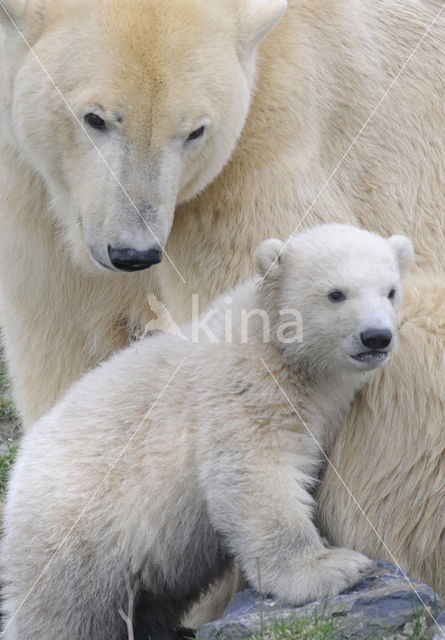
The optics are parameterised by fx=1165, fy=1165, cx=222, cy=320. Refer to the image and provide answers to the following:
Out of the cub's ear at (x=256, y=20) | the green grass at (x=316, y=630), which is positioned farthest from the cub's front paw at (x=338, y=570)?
the cub's ear at (x=256, y=20)

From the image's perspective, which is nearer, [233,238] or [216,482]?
[216,482]

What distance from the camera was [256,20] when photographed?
4.74 meters

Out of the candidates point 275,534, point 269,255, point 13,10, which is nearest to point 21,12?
point 13,10

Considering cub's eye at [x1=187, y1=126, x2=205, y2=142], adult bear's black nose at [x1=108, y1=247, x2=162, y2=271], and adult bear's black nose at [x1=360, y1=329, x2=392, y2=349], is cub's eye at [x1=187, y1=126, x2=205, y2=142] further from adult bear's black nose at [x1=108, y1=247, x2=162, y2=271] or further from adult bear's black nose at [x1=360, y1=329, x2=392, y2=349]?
adult bear's black nose at [x1=360, y1=329, x2=392, y2=349]

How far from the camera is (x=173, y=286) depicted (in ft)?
16.6

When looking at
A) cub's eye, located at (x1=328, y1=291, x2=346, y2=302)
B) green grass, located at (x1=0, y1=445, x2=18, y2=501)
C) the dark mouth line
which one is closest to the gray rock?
the dark mouth line

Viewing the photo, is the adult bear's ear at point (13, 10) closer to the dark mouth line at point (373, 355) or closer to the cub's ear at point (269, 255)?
the cub's ear at point (269, 255)

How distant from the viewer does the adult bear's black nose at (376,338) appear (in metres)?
4.12

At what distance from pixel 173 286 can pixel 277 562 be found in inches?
56.0

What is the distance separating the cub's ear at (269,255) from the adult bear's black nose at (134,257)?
0.40m

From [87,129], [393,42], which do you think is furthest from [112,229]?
[393,42]

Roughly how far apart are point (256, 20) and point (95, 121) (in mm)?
803

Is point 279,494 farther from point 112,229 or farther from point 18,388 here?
point 18,388

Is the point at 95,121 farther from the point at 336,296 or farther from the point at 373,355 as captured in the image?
the point at 373,355
